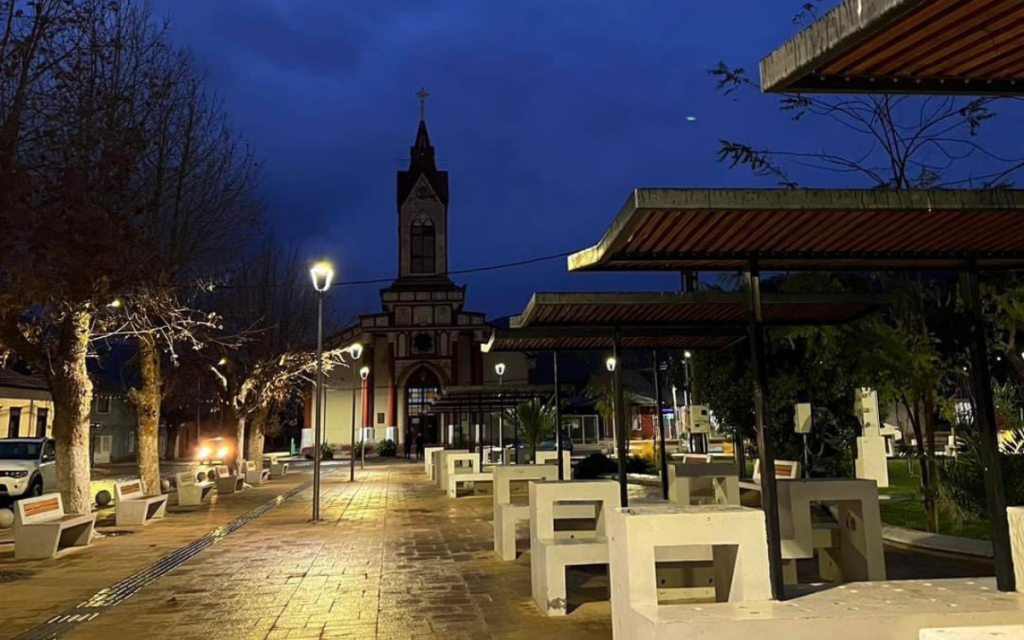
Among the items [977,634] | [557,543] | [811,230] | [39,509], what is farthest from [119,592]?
[977,634]

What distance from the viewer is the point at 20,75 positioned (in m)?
9.23

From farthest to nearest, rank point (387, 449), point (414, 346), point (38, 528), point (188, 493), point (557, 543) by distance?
→ point (414, 346) → point (387, 449) → point (188, 493) → point (38, 528) → point (557, 543)

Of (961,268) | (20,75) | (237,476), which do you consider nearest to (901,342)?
(961,268)

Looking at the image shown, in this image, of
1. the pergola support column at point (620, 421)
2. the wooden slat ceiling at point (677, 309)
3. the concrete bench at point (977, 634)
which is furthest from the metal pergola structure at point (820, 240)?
the pergola support column at point (620, 421)

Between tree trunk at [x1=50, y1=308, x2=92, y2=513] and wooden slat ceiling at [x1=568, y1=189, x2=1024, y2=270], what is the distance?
32.2 feet

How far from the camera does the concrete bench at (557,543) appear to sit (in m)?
5.94

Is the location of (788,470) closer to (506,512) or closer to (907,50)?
(506,512)

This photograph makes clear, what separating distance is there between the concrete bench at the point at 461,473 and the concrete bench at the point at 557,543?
10.8 m

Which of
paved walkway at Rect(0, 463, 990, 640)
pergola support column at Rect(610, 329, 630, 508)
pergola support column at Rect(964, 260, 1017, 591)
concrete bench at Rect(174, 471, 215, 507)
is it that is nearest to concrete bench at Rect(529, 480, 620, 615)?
paved walkway at Rect(0, 463, 990, 640)

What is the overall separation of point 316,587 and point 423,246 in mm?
42907

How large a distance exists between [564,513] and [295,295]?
21.0 m

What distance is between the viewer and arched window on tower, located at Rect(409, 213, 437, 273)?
49.2 m

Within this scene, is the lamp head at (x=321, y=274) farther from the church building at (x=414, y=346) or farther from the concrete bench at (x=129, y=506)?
the church building at (x=414, y=346)

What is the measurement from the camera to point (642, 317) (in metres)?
7.73
